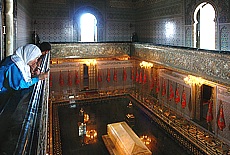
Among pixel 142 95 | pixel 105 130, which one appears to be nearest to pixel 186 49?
pixel 105 130

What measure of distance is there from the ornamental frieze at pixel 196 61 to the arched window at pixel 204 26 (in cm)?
197

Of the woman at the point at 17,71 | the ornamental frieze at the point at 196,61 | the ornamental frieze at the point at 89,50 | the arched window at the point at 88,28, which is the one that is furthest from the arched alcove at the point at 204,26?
the woman at the point at 17,71

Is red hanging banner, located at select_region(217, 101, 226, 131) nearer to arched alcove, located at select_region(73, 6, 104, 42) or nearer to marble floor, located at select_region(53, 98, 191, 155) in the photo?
marble floor, located at select_region(53, 98, 191, 155)

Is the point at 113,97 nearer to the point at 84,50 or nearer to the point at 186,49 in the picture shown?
the point at 84,50

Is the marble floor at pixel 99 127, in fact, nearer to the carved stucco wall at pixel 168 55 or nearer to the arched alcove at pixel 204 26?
the carved stucco wall at pixel 168 55

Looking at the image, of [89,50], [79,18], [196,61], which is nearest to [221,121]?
[196,61]

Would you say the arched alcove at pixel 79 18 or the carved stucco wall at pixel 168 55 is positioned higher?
the arched alcove at pixel 79 18

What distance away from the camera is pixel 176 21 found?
11195mm

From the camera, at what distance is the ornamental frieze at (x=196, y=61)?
6461 mm

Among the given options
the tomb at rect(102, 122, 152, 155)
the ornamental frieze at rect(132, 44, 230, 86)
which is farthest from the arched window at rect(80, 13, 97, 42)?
the tomb at rect(102, 122, 152, 155)

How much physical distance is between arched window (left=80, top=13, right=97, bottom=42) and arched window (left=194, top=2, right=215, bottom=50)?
7034mm

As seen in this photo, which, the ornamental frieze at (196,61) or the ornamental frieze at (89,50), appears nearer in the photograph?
the ornamental frieze at (196,61)

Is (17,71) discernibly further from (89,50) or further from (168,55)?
(89,50)

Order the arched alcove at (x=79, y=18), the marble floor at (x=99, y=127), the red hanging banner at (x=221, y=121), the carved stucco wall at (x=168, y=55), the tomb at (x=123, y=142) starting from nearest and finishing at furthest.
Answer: the tomb at (x=123, y=142)
the carved stucco wall at (x=168, y=55)
the marble floor at (x=99, y=127)
the red hanging banner at (x=221, y=121)
the arched alcove at (x=79, y=18)
